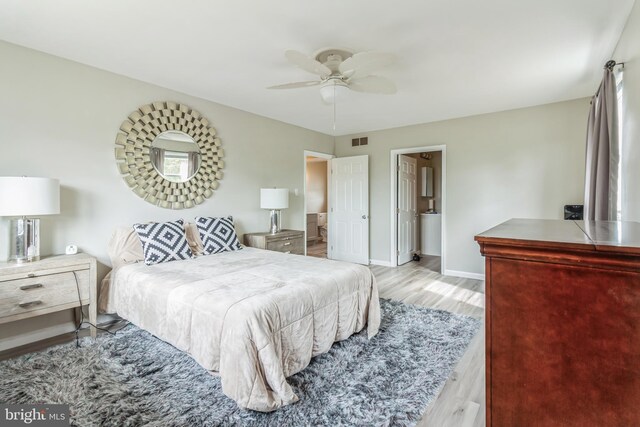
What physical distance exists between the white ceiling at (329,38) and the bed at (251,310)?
72.4 inches

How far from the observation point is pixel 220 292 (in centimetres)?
202

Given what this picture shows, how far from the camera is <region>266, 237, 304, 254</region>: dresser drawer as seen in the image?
162 inches

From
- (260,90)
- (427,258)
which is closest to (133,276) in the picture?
(260,90)

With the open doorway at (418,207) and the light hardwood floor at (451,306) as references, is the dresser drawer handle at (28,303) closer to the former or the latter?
the light hardwood floor at (451,306)

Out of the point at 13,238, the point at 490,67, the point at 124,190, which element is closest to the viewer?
Result: the point at 13,238

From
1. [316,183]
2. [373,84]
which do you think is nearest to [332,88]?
[373,84]

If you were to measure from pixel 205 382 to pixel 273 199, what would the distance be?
260 cm

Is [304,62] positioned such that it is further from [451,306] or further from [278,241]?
[451,306]

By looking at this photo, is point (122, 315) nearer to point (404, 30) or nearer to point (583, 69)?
point (404, 30)

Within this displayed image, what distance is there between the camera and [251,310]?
5.75 ft

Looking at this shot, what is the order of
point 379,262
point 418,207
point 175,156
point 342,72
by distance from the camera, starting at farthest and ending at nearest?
point 418,207 < point 379,262 < point 175,156 < point 342,72

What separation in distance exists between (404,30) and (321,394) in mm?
2550

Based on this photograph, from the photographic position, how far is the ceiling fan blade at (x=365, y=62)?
2106 mm

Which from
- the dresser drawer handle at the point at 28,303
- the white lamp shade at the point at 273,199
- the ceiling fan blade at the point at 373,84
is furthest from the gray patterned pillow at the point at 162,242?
the ceiling fan blade at the point at 373,84
